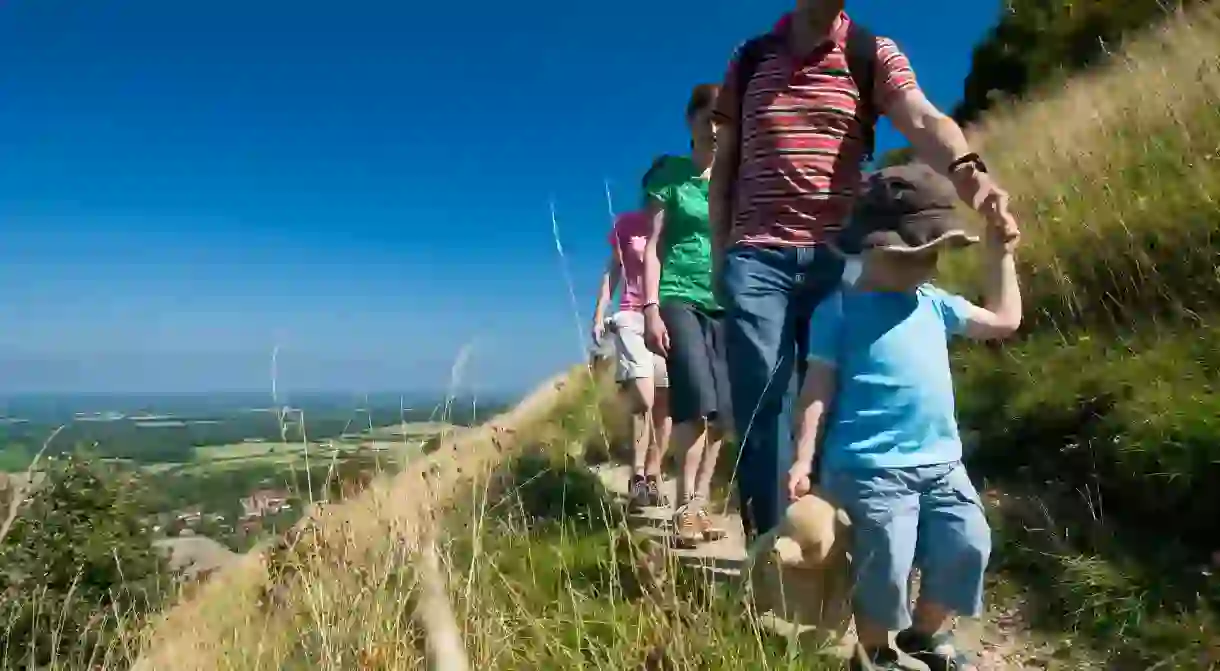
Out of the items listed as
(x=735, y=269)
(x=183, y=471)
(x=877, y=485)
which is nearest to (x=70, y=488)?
(x=183, y=471)

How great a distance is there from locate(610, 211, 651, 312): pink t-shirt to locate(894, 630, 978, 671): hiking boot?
10.7ft

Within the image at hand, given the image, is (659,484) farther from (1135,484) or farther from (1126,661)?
(1126,661)

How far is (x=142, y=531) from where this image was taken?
604 centimetres

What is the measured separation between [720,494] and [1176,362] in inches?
95.7

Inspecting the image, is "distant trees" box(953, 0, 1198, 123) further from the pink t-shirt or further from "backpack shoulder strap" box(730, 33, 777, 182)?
"backpack shoulder strap" box(730, 33, 777, 182)

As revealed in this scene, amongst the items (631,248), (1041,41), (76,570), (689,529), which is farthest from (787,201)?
(1041,41)

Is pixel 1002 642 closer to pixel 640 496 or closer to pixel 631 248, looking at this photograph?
pixel 640 496

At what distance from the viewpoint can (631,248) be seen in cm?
536

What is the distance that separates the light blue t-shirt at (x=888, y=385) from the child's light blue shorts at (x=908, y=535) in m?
0.04

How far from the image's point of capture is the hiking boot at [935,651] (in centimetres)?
223

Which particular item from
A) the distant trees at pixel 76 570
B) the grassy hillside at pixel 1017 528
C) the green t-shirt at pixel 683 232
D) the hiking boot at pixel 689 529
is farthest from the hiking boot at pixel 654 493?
the distant trees at pixel 76 570

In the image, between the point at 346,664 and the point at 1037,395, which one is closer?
the point at 346,664

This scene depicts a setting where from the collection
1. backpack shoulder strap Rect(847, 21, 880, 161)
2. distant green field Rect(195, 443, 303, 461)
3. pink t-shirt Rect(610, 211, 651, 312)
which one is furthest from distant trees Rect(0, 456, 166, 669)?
pink t-shirt Rect(610, 211, 651, 312)

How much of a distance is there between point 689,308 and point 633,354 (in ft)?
3.53
